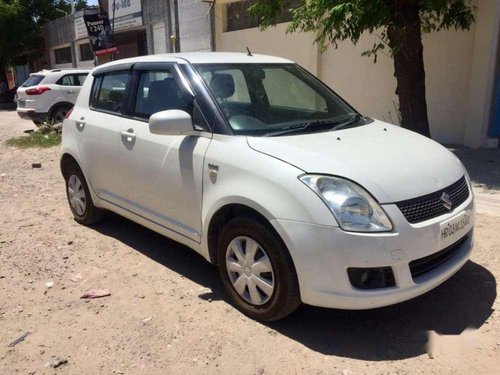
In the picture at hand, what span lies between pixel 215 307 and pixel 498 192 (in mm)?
4211

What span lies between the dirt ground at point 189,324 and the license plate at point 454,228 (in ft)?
1.84

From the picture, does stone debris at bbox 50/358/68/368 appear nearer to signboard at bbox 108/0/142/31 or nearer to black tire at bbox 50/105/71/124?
black tire at bbox 50/105/71/124

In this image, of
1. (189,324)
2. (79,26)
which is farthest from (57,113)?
(79,26)

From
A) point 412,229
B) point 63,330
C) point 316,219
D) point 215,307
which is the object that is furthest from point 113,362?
point 412,229

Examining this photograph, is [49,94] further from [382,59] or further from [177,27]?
[382,59]

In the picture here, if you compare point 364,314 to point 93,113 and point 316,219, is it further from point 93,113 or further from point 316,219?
point 93,113

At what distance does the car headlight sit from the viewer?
2729 mm

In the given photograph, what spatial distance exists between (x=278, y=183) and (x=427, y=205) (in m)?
0.89

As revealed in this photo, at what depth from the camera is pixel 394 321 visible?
10.5 feet

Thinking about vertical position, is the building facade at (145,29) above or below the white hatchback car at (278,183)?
above

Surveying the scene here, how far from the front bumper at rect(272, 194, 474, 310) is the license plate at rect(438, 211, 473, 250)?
6 centimetres

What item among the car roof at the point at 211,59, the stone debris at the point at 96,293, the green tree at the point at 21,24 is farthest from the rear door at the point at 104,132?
the green tree at the point at 21,24

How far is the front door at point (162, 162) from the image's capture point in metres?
3.51

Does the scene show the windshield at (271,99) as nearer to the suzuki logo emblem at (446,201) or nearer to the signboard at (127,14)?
the suzuki logo emblem at (446,201)
